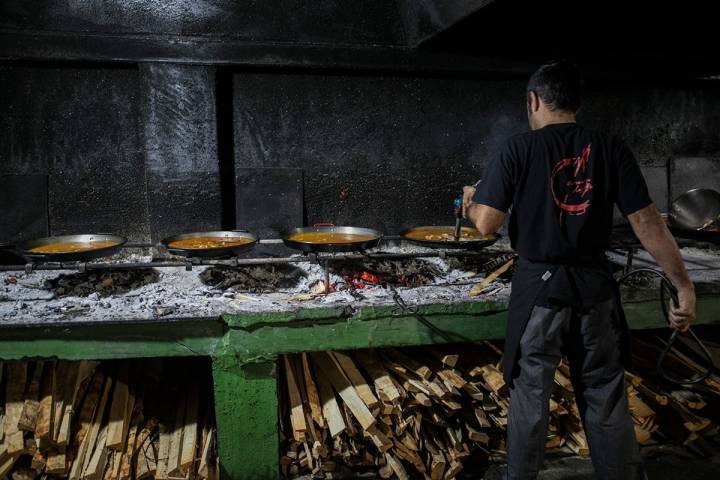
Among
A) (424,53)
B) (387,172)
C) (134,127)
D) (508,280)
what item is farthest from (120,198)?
(508,280)

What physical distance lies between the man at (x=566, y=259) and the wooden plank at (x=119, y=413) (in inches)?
106

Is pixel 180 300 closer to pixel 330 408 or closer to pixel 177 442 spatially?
pixel 177 442

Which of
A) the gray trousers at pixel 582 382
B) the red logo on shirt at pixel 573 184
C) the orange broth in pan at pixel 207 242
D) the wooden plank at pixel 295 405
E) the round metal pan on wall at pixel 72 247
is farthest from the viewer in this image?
the orange broth in pan at pixel 207 242

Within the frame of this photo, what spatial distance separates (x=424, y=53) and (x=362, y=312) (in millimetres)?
3056

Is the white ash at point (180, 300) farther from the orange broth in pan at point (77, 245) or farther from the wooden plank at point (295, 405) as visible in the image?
the wooden plank at point (295, 405)

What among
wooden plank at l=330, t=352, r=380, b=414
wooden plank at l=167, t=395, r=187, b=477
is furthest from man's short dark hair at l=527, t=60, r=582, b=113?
wooden plank at l=167, t=395, r=187, b=477

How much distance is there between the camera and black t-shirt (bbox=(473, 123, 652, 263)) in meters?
2.47

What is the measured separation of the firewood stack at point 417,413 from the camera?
3297mm

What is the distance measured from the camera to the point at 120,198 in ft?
15.3

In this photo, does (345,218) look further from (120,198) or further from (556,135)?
(556,135)

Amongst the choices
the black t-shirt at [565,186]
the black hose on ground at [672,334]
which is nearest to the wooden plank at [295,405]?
the black t-shirt at [565,186]

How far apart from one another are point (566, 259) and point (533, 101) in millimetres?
964

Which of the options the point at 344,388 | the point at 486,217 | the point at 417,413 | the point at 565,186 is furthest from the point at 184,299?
the point at 565,186

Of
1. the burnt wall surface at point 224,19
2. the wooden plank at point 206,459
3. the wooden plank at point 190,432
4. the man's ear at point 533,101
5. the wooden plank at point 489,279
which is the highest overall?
the burnt wall surface at point 224,19
